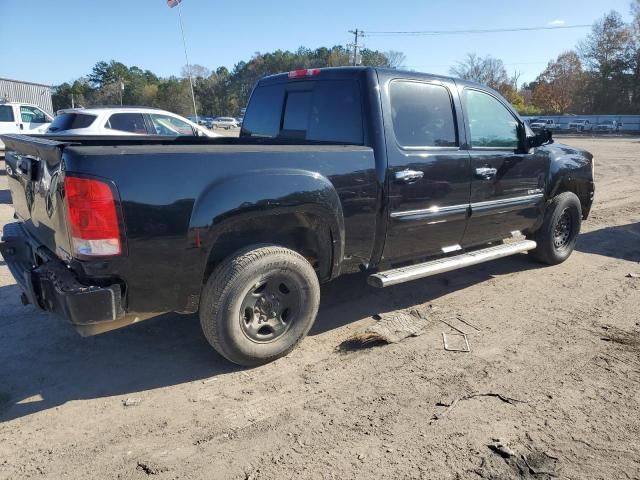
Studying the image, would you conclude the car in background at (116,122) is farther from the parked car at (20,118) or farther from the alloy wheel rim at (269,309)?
the alloy wheel rim at (269,309)

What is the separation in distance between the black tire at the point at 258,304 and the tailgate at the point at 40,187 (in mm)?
930

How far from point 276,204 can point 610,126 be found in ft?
184

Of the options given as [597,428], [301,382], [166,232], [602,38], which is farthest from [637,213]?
[602,38]

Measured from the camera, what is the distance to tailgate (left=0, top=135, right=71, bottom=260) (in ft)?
8.95

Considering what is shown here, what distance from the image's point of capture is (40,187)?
304 cm

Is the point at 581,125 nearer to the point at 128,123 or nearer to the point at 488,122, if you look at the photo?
the point at 128,123

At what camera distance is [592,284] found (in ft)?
17.0

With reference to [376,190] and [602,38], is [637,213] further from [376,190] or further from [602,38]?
[602,38]

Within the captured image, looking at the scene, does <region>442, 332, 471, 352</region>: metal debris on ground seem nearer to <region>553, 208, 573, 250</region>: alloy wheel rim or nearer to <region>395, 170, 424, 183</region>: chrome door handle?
<region>395, 170, 424, 183</region>: chrome door handle

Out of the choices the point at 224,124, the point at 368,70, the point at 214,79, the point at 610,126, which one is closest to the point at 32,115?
the point at 368,70

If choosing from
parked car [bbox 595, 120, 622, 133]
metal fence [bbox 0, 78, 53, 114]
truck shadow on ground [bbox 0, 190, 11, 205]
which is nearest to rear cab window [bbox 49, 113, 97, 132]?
truck shadow on ground [bbox 0, 190, 11, 205]

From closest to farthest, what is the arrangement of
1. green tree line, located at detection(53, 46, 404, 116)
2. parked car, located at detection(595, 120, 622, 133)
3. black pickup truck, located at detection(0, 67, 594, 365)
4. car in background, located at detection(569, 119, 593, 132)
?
black pickup truck, located at detection(0, 67, 594, 365) < parked car, located at detection(595, 120, 622, 133) < car in background, located at detection(569, 119, 593, 132) < green tree line, located at detection(53, 46, 404, 116)

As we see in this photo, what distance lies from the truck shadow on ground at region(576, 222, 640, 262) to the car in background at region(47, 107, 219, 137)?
289 inches

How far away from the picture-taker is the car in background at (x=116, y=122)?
1021cm
